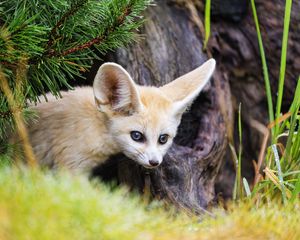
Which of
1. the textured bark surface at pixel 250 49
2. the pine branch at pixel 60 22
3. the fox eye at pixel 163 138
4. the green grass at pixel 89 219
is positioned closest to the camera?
the green grass at pixel 89 219

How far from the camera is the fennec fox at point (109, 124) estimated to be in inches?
145

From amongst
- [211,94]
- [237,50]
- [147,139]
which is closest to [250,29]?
[237,50]

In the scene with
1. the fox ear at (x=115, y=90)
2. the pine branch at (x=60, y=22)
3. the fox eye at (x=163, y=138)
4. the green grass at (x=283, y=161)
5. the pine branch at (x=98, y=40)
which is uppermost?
the pine branch at (x=60, y=22)

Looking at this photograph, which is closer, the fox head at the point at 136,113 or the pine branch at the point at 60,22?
the pine branch at the point at 60,22

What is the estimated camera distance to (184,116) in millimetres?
4801

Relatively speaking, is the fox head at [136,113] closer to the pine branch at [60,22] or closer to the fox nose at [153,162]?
the fox nose at [153,162]

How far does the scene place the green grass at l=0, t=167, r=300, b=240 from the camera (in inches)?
90.8

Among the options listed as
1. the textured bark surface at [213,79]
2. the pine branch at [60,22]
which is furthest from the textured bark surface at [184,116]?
the pine branch at [60,22]

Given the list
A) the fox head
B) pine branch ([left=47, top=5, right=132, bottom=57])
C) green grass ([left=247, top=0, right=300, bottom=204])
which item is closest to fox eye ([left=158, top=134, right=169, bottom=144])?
the fox head

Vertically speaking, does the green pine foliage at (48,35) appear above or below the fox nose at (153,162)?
above

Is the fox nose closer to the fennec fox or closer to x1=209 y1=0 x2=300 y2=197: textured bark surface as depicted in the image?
the fennec fox

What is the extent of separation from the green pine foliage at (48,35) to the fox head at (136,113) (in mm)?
225

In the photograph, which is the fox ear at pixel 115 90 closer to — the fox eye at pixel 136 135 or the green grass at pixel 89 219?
the fox eye at pixel 136 135

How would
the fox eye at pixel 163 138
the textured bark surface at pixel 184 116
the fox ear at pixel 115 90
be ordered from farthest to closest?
the textured bark surface at pixel 184 116
the fox eye at pixel 163 138
the fox ear at pixel 115 90
